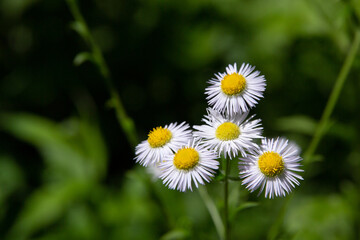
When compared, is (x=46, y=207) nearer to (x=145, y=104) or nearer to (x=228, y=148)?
(x=145, y=104)

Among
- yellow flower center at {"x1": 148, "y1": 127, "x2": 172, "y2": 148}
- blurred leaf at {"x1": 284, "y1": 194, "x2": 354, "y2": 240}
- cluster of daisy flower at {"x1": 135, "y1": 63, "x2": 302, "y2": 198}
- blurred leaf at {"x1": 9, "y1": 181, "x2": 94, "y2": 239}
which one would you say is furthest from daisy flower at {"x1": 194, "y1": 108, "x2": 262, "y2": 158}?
blurred leaf at {"x1": 9, "y1": 181, "x2": 94, "y2": 239}

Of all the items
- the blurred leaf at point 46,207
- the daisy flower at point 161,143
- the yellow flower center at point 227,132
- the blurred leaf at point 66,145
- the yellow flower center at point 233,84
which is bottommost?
the yellow flower center at point 227,132

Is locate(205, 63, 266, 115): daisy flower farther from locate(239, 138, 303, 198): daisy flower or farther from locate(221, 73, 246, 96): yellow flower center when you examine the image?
→ locate(239, 138, 303, 198): daisy flower

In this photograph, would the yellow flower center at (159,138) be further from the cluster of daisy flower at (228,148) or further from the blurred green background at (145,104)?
the blurred green background at (145,104)

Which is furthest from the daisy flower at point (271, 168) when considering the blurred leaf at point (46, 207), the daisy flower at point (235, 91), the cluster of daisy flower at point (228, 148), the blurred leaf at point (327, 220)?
the blurred leaf at point (46, 207)

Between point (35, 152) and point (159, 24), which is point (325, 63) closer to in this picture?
point (159, 24)

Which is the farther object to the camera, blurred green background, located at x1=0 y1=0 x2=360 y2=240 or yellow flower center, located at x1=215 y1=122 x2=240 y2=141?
blurred green background, located at x1=0 y1=0 x2=360 y2=240
